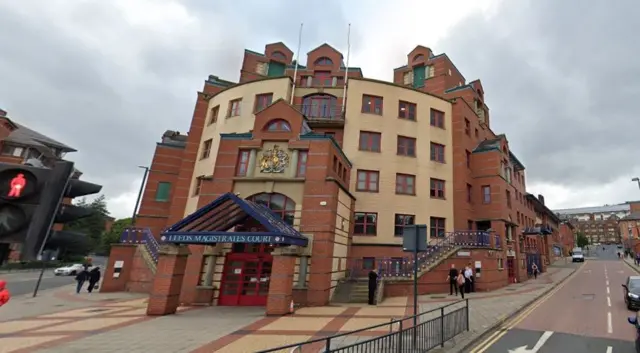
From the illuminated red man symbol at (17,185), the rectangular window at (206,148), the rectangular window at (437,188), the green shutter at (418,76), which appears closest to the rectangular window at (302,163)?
the rectangular window at (206,148)

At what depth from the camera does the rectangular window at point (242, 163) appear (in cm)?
1912

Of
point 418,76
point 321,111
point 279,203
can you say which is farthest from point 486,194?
point 279,203

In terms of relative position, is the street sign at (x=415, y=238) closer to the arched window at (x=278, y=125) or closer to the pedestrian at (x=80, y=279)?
the arched window at (x=278, y=125)

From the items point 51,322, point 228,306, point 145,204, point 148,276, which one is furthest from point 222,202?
point 145,204

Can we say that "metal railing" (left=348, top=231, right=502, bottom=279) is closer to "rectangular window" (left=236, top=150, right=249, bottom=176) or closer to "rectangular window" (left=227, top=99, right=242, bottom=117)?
"rectangular window" (left=236, top=150, right=249, bottom=176)

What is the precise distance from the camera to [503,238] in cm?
2617

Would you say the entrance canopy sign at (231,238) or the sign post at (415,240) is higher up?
the sign post at (415,240)

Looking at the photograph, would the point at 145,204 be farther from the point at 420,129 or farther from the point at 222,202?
the point at 420,129

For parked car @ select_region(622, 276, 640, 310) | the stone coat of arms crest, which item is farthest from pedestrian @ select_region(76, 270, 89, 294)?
parked car @ select_region(622, 276, 640, 310)

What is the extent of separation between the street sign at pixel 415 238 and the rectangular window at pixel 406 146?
58.8ft

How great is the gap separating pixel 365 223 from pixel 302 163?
774 cm

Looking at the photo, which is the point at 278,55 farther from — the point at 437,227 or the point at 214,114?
the point at 437,227

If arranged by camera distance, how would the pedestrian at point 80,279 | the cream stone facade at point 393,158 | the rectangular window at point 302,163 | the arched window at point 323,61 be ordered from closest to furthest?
the rectangular window at point 302,163 < the pedestrian at point 80,279 < the cream stone facade at point 393,158 < the arched window at point 323,61

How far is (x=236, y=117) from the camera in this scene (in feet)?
88.0
